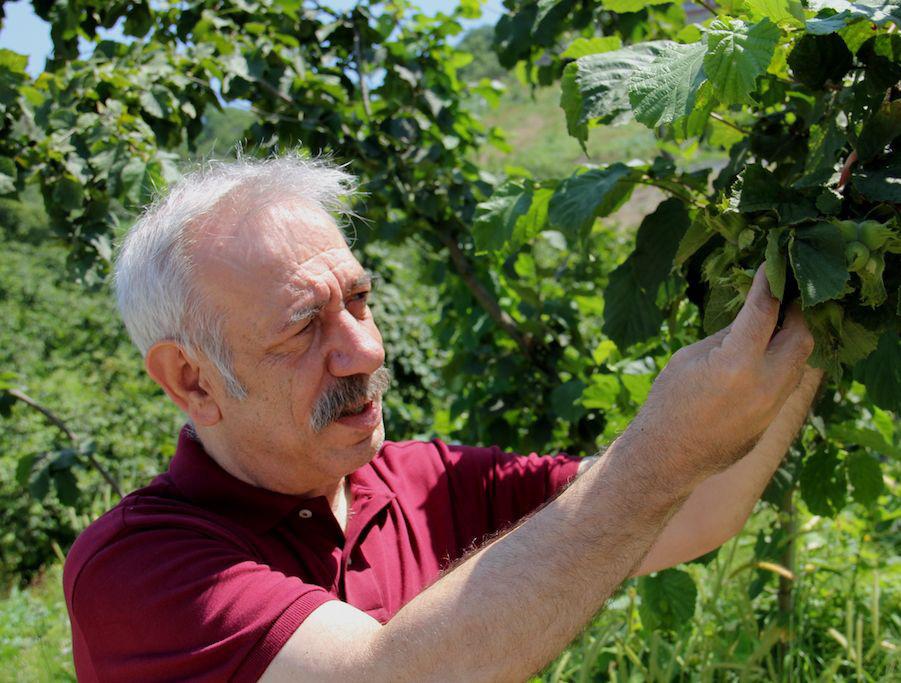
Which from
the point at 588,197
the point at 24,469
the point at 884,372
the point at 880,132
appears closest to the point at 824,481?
the point at 884,372

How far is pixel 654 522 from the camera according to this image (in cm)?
126

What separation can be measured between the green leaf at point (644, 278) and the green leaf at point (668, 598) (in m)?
0.73

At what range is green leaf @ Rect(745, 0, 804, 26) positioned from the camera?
122 centimetres

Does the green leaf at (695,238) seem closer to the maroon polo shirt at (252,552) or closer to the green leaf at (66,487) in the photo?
the maroon polo shirt at (252,552)

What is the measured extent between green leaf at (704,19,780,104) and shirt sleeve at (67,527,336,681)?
34.5 inches

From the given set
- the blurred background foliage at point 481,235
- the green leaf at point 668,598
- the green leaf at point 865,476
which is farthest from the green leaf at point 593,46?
the green leaf at point 668,598

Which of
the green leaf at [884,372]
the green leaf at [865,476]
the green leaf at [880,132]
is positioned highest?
the green leaf at [880,132]

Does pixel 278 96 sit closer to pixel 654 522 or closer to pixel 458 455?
pixel 458 455

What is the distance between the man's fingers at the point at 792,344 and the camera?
48.6 inches

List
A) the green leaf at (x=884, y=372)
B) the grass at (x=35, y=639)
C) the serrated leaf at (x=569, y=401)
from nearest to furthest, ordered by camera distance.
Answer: the green leaf at (x=884, y=372) → the serrated leaf at (x=569, y=401) → the grass at (x=35, y=639)

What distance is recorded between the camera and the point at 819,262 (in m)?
1.18

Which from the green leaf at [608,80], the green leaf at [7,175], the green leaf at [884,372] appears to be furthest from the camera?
the green leaf at [7,175]

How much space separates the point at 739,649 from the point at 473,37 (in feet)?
82.0

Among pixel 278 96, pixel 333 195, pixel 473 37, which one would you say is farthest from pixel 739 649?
pixel 473 37
